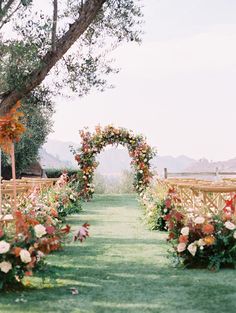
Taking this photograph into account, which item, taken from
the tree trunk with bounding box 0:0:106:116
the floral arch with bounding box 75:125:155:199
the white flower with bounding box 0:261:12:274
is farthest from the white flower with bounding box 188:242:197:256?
the floral arch with bounding box 75:125:155:199

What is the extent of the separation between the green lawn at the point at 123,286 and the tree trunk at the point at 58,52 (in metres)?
2.90

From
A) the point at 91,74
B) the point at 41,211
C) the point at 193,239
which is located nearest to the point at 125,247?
the point at 41,211

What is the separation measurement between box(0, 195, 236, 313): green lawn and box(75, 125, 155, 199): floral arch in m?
12.8

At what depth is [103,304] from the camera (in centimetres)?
502

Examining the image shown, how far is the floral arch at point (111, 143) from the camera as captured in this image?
21.7m

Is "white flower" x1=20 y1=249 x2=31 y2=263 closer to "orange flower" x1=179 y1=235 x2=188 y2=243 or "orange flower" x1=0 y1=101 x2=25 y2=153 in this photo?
"orange flower" x1=0 y1=101 x2=25 y2=153

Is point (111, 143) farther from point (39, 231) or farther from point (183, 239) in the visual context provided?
point (39, 231)

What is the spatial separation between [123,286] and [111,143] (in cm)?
1672

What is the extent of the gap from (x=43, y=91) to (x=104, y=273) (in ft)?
20.4

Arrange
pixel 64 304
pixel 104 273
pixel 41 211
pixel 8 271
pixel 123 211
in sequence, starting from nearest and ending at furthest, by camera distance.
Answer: pixel 64 304, pixel 8 271, pixel 104 273, pixel 41 211, pixel 123 211

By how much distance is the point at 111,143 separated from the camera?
73.5 ft

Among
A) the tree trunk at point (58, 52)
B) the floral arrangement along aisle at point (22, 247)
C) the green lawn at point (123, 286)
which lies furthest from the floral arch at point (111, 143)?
the floral arrangement along aisle at point (22, 247)

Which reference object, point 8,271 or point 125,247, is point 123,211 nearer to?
point 125,247

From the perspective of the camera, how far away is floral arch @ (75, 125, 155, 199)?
21.7m
